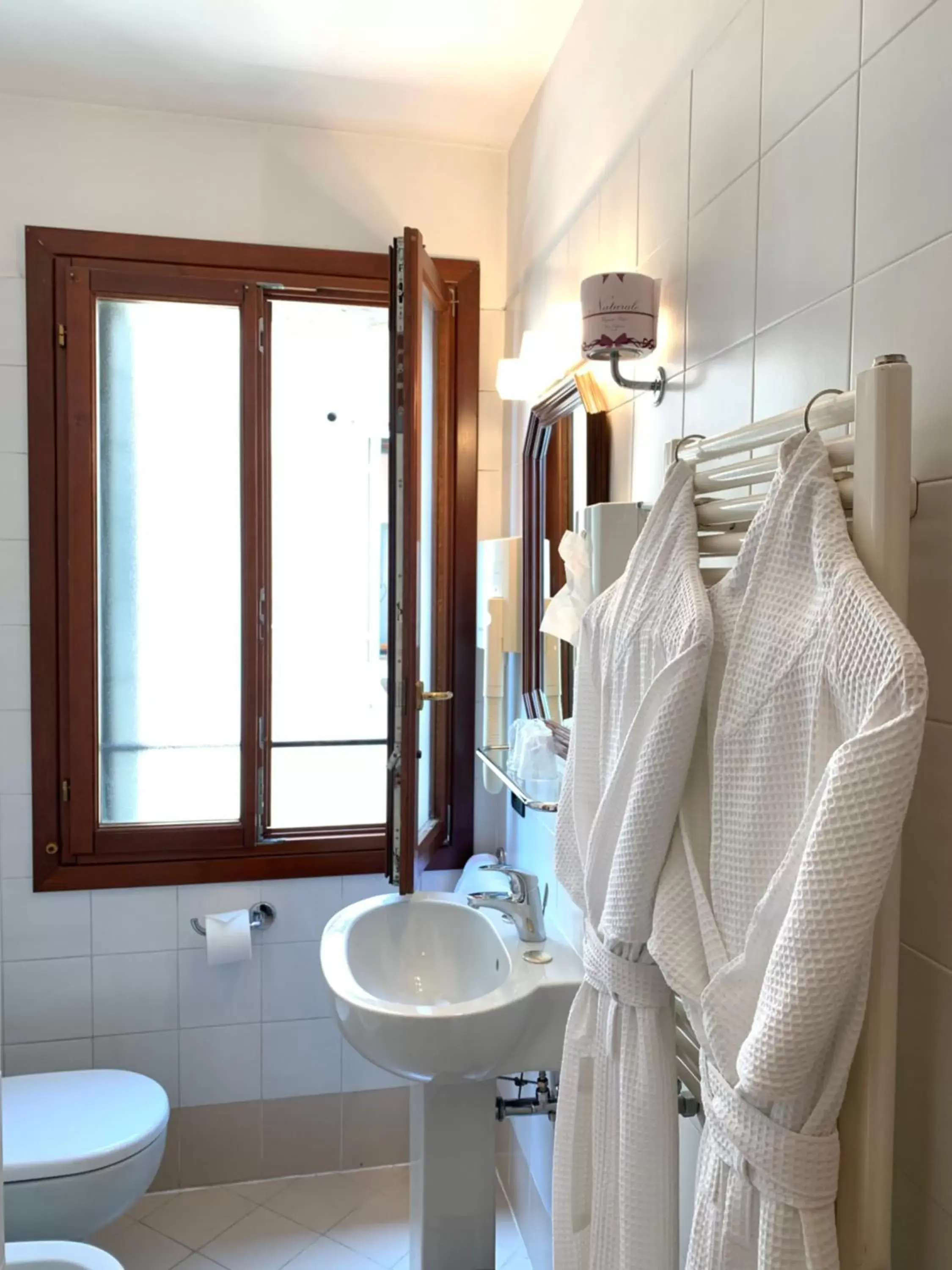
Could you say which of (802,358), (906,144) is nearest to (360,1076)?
(802,358)

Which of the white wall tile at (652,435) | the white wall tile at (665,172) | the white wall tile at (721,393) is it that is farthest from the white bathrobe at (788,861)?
the white wall tile at (665,172)

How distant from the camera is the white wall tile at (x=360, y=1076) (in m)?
2.35

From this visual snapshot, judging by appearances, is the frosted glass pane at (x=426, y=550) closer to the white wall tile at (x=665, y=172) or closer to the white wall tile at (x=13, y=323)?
the white wall tile at (x=665, y=172)

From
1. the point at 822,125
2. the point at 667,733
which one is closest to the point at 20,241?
the point at 822,125

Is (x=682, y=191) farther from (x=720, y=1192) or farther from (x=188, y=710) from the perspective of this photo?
(x=188, y=710)

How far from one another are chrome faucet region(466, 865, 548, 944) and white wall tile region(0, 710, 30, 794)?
3.77ft

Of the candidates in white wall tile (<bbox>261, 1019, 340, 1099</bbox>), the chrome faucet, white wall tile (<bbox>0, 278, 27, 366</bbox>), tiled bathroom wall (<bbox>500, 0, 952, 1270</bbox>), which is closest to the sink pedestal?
the chrome faucet

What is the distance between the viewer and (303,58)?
1.93m

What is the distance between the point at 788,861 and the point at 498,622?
1.35 meters

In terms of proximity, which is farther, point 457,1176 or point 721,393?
point 457,1176

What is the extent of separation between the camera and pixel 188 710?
2.29 m

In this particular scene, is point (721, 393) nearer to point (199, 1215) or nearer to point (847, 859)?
point (847, 859)

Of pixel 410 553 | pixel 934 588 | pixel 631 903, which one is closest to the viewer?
pixel 934 588

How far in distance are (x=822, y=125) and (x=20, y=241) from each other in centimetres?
183
